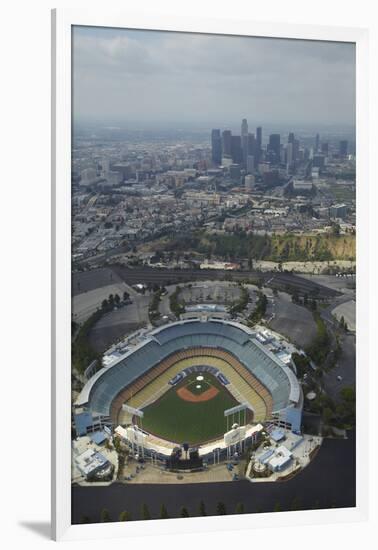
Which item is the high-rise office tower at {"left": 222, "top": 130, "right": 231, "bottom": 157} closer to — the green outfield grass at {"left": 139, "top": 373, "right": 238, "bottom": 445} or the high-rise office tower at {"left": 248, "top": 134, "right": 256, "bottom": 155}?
the high-rise office tower at {"left": 248, "top": 134, "right": 256, "bottom": 155}

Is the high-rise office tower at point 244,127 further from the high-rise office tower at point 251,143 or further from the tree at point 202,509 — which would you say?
the tree at point 202,509

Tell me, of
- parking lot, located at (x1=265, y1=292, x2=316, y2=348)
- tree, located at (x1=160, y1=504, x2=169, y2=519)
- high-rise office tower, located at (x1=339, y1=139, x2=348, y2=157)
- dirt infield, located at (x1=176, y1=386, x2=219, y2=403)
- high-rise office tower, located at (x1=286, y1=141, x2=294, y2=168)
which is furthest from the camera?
parking lot, located at (x1=265, y1=292, x2=316, y2=348)

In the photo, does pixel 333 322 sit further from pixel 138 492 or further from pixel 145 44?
pixel 145 44

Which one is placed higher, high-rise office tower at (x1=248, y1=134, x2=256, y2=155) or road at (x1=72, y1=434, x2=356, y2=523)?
high-rise office tower at (x1=248, y1=134, x2=256, y2=155)

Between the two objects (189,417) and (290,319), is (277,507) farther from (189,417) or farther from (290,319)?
(290,319)

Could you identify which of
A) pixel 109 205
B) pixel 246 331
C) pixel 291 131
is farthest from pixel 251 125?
pixel 246 331

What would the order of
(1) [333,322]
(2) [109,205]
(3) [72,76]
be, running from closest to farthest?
(3) [72,76] < (2) [109,205] < (1) [333,322]

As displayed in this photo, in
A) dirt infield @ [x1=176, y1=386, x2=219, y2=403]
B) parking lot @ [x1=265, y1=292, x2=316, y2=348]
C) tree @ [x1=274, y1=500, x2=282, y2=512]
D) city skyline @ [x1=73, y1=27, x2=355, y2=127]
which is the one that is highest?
city skyline @ [x1=73, y1=27, x2=355, y2=127]

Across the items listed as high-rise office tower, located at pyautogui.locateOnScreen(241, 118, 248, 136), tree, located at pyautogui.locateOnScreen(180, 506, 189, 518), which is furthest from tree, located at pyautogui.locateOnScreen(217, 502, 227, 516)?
high-rise office tower, located at pyautogui.locateOnScreen(241, 118, 248, 136)
